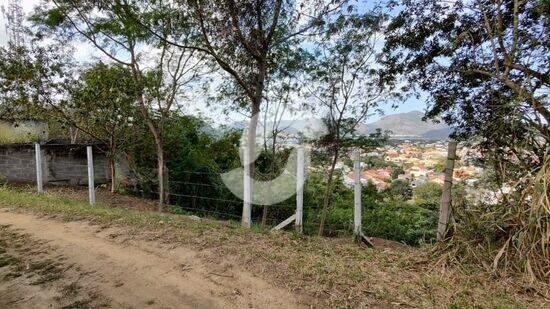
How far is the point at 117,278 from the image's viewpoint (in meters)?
3.37

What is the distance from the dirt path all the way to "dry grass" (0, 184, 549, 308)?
0.21 m

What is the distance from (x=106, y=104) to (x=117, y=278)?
23.4 ft

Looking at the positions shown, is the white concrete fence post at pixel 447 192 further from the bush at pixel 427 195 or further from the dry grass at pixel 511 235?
the bush at pixel 427 195

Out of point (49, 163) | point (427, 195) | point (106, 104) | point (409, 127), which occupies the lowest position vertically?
point (427, 195)

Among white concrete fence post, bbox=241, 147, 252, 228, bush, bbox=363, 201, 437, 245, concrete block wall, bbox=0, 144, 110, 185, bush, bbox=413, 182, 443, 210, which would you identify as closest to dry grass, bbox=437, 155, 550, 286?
bush, bbox=413, 182, 443, 210

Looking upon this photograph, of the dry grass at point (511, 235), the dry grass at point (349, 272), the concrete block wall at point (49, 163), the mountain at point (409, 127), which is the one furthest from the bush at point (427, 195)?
the concrete block wall at point (49, 163)

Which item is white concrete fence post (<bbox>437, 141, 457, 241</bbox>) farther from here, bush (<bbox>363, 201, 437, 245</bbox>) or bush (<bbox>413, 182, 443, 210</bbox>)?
bush (<bbox>363, 201, 437, 245</bbox>)

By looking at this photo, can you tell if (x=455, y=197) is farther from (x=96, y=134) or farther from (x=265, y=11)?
(x=96, y=134)

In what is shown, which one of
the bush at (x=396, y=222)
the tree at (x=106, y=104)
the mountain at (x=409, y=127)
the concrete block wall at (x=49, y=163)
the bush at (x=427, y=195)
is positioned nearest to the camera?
the mountain at (x=409, y=127)

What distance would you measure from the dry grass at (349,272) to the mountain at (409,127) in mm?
2829

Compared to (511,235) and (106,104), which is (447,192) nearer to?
(511,235)

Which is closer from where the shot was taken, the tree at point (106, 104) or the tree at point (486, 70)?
the tree at point (486, 70)

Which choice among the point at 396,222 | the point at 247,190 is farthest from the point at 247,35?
the point at 396,222

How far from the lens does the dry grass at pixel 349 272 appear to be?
2.91 m
